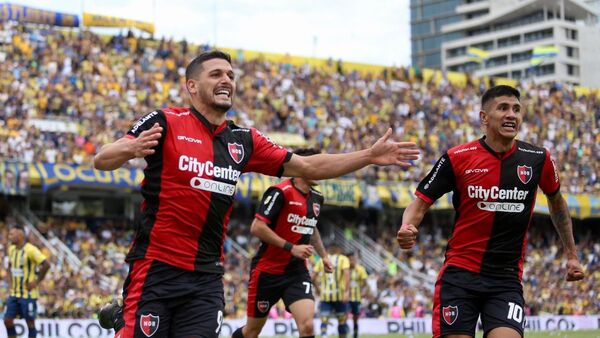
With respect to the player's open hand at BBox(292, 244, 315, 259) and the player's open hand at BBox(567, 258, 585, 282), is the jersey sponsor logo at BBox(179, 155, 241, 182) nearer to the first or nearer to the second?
the player's open hand at BBox(567, 258, 585, 282)

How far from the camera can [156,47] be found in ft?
132

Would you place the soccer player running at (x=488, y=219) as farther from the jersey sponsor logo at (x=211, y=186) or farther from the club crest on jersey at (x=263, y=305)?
the club crest on jersey at (x=263, y=305)

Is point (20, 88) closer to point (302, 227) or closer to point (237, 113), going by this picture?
point (237, 113)

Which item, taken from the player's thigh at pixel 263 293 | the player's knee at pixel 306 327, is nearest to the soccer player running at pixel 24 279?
the player's thigh at pixel 263 293

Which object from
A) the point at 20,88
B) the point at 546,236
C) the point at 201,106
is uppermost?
the point at 20,88

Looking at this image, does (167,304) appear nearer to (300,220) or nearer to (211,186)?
(211,186)

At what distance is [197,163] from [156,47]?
3343 cm

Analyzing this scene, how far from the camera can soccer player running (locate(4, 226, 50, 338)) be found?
57.1 feet

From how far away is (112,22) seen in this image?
44.8 m

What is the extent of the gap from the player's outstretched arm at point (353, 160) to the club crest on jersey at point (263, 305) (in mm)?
5003

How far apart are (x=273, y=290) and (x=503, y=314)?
4648 millimetres

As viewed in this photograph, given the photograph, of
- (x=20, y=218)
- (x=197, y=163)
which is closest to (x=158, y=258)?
(x=197, y=163)

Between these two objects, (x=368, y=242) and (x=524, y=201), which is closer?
(x=524, y=201)

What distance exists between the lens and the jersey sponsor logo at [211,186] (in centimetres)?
746
